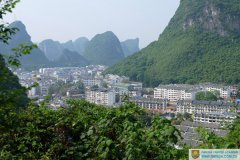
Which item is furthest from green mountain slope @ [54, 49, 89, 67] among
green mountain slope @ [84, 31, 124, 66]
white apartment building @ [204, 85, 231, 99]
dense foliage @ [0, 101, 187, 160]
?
dense foliage @ [0, 101, 187, 160]

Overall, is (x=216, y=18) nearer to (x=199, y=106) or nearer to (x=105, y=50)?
(x=199, y=106)

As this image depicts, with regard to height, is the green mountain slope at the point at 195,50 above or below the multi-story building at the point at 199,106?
above

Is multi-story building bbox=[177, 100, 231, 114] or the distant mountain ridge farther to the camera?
the distant mountain ridge

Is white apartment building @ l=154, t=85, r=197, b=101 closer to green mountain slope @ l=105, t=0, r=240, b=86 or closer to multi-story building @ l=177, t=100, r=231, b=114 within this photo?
green mountain slope @ l=105, t=0, r=240, b=86

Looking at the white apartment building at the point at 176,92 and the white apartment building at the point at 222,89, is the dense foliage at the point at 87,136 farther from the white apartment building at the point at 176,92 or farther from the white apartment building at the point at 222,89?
the white apartment building at the point at 222,89

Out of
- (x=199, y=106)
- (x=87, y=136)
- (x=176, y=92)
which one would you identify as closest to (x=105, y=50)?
(x=176, y=92)

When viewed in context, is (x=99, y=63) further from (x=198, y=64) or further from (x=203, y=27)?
(x=198, y=64)

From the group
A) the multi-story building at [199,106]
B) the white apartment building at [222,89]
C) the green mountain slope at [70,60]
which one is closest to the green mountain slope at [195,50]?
the white apartment building at [222,89]
